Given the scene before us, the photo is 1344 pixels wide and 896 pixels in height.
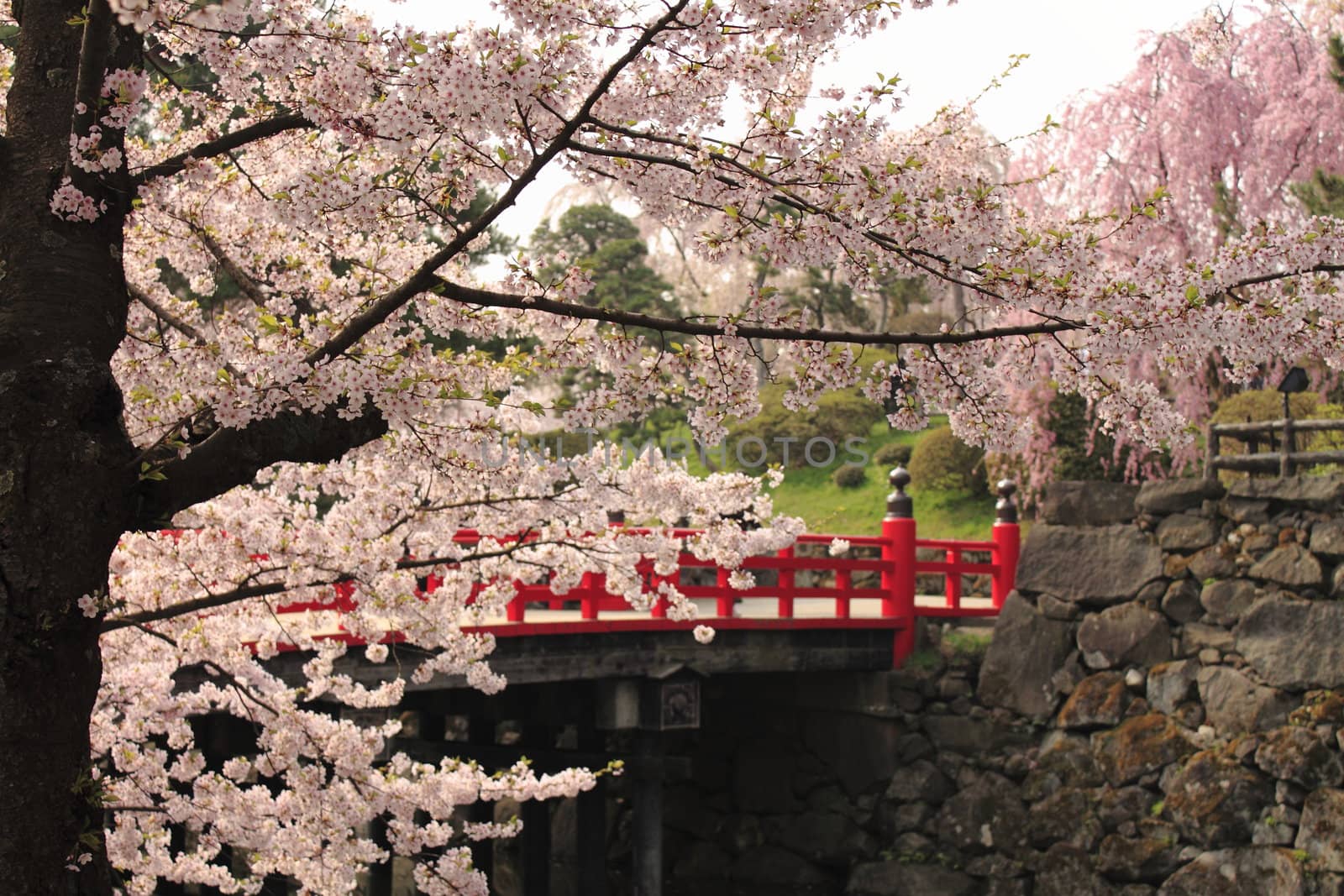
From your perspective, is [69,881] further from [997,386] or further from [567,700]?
[567,700]

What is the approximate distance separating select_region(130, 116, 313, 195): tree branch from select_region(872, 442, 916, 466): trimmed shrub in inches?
727

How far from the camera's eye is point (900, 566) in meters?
13.5

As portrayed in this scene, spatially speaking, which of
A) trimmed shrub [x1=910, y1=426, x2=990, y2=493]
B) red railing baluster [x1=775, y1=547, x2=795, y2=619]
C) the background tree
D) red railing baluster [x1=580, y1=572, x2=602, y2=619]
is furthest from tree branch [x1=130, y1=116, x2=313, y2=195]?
the background tree

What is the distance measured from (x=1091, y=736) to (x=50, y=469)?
9.89 meters

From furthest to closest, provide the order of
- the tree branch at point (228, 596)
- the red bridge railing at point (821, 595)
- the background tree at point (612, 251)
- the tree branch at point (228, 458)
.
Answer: the background tree at point (612, 251) → the red bridge railing at point (821, 595) → the tree branch at point (228, 596) → the tree branch at point (228, 458)

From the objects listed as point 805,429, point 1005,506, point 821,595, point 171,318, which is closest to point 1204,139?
point 1005,506

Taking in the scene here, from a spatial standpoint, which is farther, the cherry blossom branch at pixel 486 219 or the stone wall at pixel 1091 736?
the stone wall at pixel 1091 736

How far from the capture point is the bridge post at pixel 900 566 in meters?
13.5

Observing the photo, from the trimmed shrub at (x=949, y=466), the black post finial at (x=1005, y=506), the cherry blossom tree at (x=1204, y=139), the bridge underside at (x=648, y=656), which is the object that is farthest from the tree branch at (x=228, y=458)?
the trimmed shrub at (x=949, y=466)

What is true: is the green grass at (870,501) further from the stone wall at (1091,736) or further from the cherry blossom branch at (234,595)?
the cherry blossom branch at (234,595)

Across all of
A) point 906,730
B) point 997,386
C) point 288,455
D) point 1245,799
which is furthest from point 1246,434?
point 288,455

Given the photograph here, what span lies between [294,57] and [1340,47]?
8.51m

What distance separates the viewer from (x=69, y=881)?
3.85m

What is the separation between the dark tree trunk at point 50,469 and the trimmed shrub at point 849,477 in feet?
65.4
